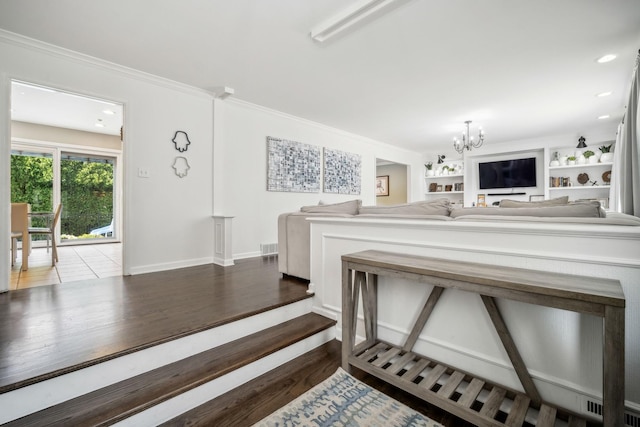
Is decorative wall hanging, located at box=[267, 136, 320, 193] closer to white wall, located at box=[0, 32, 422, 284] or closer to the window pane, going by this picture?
white wall, located at box=[0, 32, 422, 284]

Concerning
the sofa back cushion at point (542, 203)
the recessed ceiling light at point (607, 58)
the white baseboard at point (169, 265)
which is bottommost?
the white baseboard at point (169, 265)

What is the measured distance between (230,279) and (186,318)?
106 centimetres

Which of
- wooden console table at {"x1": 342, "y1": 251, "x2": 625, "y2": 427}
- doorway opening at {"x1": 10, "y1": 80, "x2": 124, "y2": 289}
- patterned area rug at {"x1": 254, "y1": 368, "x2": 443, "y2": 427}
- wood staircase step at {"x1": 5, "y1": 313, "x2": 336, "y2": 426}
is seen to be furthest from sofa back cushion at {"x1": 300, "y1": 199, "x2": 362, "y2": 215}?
doorway opening at {"x1": 10, "y1": 80, "x2": 124, "y2": 289}

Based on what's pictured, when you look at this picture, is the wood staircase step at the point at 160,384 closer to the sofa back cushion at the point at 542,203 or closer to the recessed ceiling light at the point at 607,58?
the sofa back cushion at the point at 542,203

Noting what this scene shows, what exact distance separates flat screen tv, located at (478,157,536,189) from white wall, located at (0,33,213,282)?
654 cm

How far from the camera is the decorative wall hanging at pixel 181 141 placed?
11.6 ft

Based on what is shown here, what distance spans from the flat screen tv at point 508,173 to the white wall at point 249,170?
4.67 meters

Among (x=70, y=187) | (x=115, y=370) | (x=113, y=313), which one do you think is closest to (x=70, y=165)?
(x=70, y=187)

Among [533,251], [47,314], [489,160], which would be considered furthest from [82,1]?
[489,160]

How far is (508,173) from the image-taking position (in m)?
6.70

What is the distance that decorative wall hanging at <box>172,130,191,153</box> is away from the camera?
11.6 feet

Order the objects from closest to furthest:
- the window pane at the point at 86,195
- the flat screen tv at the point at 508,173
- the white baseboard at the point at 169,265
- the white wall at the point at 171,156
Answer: the white wall at the point at 171,156 → the white baseboard at the point at 169,265 → the window pane at the point at 86,195 → the flat screen tv at the point at 508,173

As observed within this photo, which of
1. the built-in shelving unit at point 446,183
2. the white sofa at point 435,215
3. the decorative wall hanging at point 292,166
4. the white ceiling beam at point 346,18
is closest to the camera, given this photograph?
the white sofa at point 435,215

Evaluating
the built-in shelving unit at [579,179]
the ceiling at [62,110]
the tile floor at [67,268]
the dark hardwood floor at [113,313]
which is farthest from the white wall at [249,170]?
the built-in shelving unit at [579,179]
